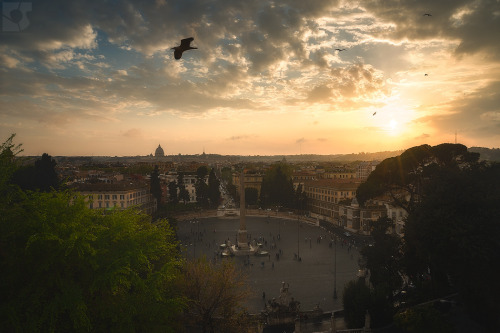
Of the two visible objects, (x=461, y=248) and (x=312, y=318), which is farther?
(x=312, y=318)

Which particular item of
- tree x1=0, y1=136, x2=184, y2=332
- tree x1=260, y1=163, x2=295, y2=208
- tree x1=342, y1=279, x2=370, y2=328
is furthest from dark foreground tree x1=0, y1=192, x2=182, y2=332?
tree x1=260, y1=163, x2=295, y2=208

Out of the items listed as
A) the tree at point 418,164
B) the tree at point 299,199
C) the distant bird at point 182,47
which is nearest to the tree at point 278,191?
the tree at point 299,199

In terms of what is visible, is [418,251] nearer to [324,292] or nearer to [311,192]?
[324,292]

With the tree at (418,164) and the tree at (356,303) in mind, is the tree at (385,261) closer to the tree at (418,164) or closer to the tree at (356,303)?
the tree at (356,303)

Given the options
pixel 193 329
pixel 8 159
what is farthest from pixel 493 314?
pixel 8 159

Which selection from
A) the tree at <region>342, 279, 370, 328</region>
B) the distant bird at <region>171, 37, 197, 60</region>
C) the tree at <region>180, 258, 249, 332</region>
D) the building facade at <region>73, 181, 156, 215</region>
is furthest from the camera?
the building facade at <region>73, 181, 156, 215</region>

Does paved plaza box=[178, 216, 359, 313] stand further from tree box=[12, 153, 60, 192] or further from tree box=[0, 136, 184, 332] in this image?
tree box=[12, 153, 60, 192]

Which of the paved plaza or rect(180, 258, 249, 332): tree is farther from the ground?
rect(180, 258, 249, 332): tree
